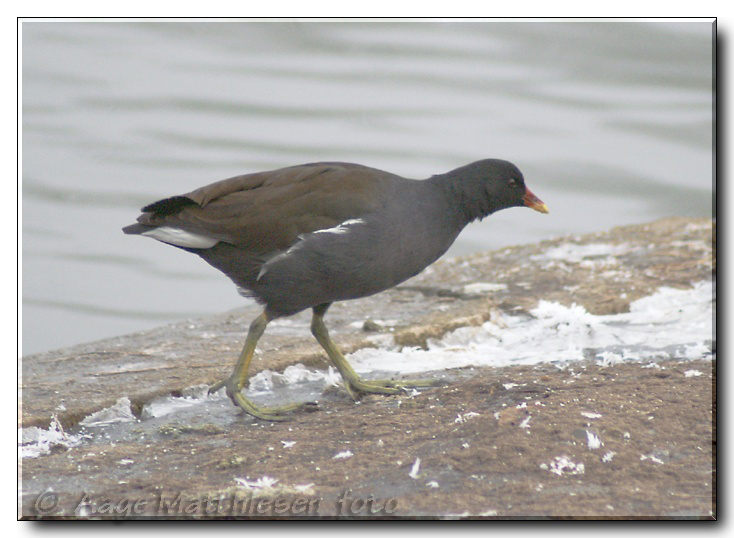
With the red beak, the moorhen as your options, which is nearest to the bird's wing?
the moorhen

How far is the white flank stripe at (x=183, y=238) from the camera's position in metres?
4.36

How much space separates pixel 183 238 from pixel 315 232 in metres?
0.63

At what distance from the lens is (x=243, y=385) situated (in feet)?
14.0

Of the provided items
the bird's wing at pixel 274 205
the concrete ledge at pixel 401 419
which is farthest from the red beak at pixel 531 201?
the bird's wing at pixel 274 205

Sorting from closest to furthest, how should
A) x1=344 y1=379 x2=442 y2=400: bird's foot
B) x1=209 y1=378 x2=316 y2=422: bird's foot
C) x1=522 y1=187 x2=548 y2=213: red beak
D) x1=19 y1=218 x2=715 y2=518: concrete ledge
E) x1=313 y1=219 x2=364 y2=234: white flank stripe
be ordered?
x1=19 y1=218 x2=715 y2=518: concrete ledge, x1=209 y1=378 x2=316 y2=422: bird's foot, x1=313 y1=219 x2=364 y2=234: white flank stripe, x1=344 y1=379 x2=442 y2=400: bird's foot, x1=522 y1=187 x2=548 y2=213: red beak

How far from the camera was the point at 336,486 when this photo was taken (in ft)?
10.1

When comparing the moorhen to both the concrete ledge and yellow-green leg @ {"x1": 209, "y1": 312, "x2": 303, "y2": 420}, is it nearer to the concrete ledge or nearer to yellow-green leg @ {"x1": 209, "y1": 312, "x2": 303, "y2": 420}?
yellow-green leg @ {"x1": 209, "y1": 312, "x2": 303, "y2": 420}

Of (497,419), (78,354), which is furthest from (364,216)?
(78,354)

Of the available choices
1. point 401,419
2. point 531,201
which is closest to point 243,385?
point 401,419

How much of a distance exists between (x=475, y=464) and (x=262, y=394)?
1.53 metres

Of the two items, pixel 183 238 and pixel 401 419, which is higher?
pixel 183 238

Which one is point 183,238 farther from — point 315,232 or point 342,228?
point 342,228

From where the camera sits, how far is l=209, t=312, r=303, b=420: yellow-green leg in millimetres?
4066

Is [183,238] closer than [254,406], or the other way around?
[254,406]
